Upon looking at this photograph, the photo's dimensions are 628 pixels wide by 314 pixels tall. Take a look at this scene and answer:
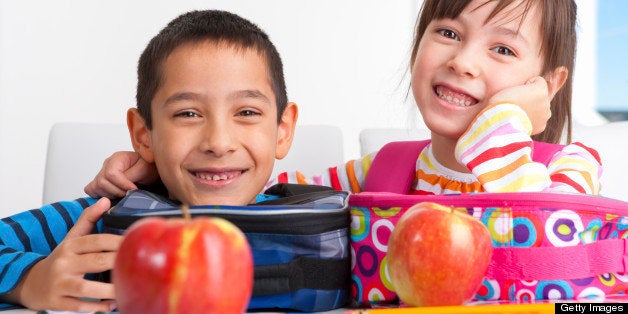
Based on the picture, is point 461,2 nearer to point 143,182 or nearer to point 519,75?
point 519,75

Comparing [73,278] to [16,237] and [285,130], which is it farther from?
[285,130]

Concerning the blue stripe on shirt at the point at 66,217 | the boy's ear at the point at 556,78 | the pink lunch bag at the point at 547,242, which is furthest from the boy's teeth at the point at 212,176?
the boy's ear at the point at 556,78

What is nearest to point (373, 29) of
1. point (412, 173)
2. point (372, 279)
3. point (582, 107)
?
point (582, 107)

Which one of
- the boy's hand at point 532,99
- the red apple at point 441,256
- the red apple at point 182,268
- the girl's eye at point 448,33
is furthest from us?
the girl's eye at point 448,33

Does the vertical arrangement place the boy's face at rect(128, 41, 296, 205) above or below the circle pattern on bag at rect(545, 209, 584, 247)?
above

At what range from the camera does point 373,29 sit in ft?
11.7

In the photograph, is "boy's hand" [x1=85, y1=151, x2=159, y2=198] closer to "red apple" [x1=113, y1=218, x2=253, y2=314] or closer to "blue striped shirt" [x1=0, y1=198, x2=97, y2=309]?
"blue striped shirt" [x1=0, y1=198, x2=97, y2=309]

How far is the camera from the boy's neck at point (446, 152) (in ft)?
4.80

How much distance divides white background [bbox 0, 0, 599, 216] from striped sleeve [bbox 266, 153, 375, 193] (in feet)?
4.65

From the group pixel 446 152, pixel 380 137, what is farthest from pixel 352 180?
pixel 380 137

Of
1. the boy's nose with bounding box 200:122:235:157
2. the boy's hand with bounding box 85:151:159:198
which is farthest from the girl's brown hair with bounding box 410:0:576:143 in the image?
the boy's hand with bounding box 85:151:159:198

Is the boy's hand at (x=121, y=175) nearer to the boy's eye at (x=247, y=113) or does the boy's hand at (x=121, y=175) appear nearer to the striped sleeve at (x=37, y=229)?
the striped sleeve at (x=37, y=229)

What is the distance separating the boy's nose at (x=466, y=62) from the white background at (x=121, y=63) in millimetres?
1650

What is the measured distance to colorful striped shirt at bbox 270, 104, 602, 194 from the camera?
115cm
